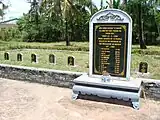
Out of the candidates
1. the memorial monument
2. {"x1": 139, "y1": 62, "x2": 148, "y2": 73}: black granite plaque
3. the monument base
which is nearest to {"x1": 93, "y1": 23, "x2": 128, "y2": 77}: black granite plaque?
the memorial monument

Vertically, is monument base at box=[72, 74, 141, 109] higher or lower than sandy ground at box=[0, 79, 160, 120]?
higher

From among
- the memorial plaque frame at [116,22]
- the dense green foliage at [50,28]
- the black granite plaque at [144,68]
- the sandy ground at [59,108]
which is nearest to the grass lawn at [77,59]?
the black granite plaque at [144,68]

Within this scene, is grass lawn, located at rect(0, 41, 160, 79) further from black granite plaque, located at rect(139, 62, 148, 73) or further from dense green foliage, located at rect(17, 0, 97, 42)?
dense green foliage, located at rect(17, 0, 97, 42)

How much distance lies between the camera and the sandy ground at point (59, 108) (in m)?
5.32

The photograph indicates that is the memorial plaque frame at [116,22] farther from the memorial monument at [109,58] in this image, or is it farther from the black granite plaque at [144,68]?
the black granite plaque at [144,68]

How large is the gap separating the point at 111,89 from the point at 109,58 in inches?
34.6

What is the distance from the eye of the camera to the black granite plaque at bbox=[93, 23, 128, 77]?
6.26m

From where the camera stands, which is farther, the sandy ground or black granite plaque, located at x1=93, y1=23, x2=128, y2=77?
black granite plaque, located at x1=93, y1=23, x2=128, y2=77

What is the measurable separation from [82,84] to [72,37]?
66.3 feet

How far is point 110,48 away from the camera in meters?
6.41

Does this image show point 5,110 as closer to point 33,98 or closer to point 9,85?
point 33,98

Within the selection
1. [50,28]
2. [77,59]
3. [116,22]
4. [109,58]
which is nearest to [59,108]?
[109,58]

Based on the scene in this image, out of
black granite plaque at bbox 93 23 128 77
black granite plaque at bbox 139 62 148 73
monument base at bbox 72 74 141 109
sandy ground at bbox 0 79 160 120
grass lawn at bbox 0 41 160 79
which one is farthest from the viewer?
grass lawn at bbox 0 41 160 79

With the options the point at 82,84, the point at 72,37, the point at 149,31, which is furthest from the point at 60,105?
the point at 72,37
